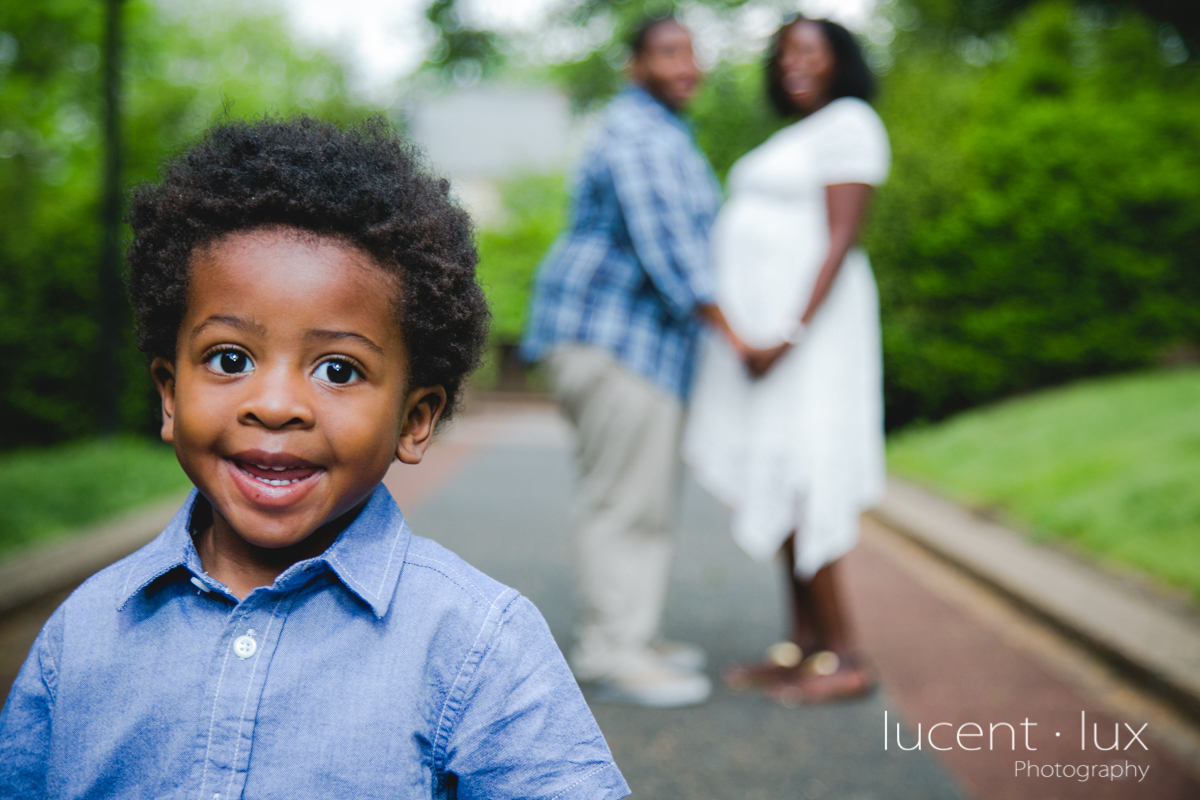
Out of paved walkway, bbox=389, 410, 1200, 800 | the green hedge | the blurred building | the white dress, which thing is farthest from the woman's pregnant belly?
the blurred building

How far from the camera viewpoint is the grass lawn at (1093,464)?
5.34 meters

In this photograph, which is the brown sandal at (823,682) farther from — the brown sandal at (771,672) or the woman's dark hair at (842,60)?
the woman's dark hair at (842,60)

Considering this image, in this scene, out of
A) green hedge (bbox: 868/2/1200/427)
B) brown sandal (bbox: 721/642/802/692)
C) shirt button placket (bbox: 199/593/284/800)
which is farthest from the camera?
green hedge (bbox: 868/2/1200/427)

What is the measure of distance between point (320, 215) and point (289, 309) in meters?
0.12

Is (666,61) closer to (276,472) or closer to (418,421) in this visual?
(418,421)

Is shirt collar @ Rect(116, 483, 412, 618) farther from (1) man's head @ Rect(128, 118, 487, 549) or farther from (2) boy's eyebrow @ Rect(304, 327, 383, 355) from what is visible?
(2) boy's eyebrow @ Rect(304, 327, 383, 355)

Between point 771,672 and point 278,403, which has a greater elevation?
point 278,403

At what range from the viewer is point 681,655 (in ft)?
12.5

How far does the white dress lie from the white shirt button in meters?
2.29

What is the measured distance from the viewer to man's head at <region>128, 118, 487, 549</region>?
122 cm

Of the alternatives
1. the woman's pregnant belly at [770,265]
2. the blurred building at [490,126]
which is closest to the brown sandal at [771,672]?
the woman's pregnant belly at [770,265]

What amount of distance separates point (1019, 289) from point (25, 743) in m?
10.7

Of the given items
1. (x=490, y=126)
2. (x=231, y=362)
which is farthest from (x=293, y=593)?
(x=490, y=126)

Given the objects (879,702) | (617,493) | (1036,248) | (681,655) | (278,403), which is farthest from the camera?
(1036,248)
